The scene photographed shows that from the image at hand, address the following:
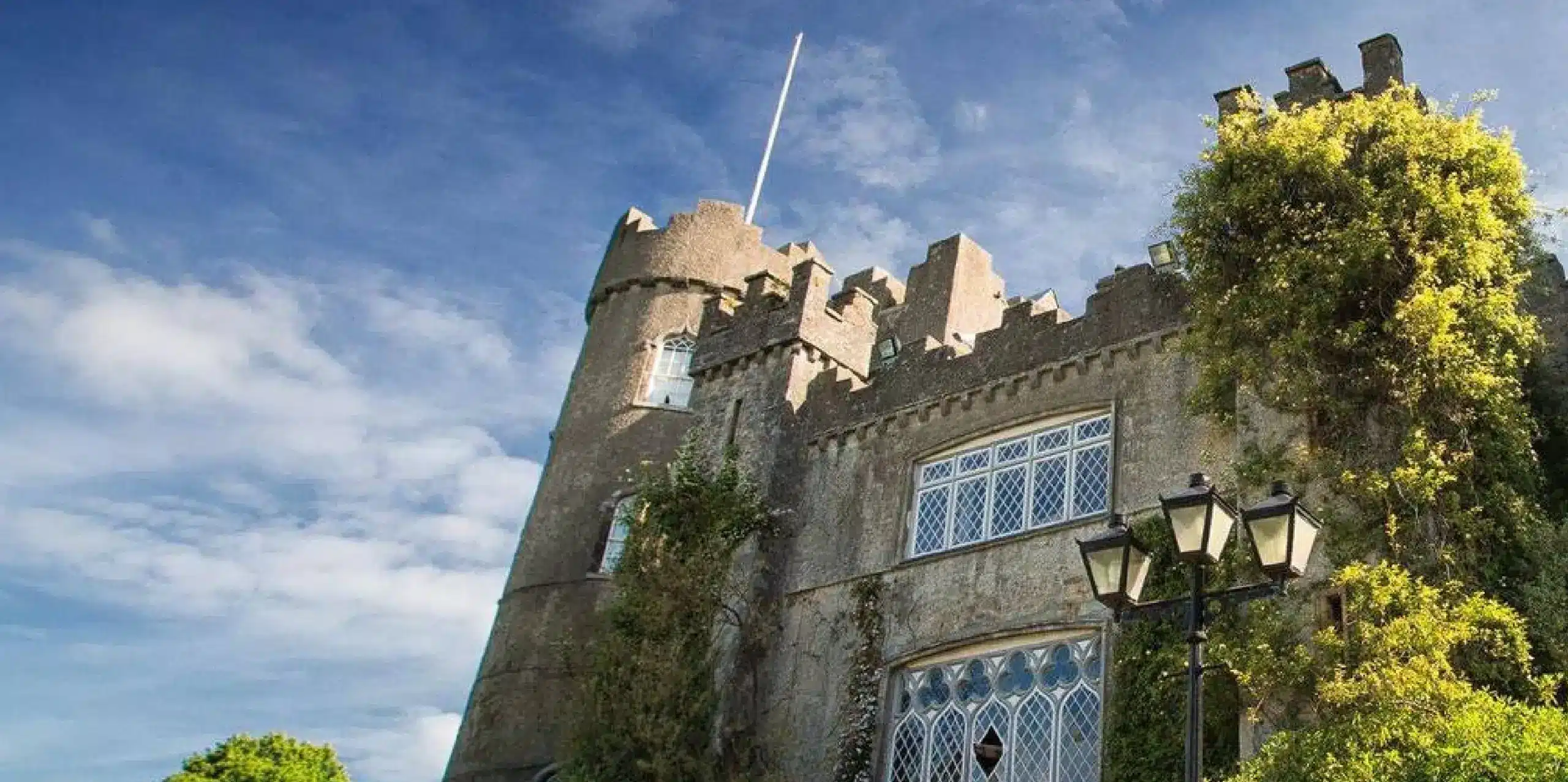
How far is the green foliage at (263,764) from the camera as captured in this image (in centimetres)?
2075

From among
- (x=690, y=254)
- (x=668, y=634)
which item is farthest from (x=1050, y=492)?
(x=690, y=254)

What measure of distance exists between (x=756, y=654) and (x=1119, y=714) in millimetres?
5483

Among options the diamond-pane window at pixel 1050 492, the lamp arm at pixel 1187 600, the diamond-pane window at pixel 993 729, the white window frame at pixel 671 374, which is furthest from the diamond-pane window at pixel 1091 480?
the white window frame at pixel 671 374

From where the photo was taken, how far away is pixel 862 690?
54.3ft

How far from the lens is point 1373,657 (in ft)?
37.1

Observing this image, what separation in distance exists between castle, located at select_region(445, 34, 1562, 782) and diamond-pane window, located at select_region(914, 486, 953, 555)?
3cm

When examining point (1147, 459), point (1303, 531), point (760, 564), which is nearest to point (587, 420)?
point (760, 564)

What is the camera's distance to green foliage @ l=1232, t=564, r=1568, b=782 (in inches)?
399

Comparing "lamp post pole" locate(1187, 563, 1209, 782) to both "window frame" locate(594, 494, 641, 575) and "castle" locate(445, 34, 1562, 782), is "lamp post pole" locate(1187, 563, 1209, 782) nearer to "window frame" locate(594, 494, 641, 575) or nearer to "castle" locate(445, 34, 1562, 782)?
"castle" locate(445, 34, 1562, 782)

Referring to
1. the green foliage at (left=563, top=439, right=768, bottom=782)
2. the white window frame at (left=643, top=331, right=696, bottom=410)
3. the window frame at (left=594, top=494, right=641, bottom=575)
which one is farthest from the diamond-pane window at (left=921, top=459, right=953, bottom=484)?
the white window frame at (left=643, top=331, right=696, bottom=410)

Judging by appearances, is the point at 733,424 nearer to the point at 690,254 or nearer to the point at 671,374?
the point at 671,374

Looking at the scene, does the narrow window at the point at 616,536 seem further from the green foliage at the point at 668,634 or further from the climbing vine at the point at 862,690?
the climbing vine at the point at 862,690

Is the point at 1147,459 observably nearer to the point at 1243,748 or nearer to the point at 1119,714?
the point at 1119,714

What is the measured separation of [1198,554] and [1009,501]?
7.86 meters
